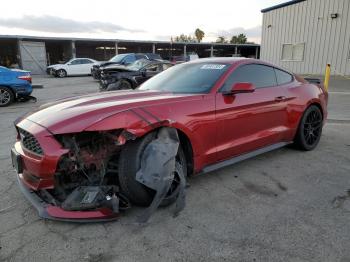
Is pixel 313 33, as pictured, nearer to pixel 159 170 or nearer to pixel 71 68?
pixel 71 68

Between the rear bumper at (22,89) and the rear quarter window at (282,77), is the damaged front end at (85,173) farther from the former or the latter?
the rear bumper at (22,89)

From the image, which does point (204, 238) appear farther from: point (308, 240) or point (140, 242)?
point (308, 240)

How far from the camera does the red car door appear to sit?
358 cm

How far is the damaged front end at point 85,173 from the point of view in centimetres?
269

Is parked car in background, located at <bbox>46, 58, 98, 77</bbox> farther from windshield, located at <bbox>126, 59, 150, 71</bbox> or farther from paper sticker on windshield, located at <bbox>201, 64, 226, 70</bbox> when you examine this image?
paper sticker on windshield, located at <bbox>201, 64, 226, 70</bbox>

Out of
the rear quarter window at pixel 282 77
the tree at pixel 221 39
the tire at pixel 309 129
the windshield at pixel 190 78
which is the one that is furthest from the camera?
the tree at pixel 221 39

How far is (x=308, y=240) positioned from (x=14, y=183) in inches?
129

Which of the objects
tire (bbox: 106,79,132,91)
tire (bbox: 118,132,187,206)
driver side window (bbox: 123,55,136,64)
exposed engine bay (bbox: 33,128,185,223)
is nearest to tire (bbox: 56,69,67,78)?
driver side window (bbox: 123,55,136,64)

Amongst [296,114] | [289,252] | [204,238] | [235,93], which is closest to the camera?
[289,252]

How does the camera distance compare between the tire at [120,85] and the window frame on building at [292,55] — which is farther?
the window frame on building at [292,55]

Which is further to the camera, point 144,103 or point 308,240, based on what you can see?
point 144,103

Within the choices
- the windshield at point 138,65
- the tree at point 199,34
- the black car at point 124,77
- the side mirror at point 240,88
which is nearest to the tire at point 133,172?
the side mirror at point 240,88

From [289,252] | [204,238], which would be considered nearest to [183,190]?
[204,238]

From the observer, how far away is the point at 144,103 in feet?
10.1
